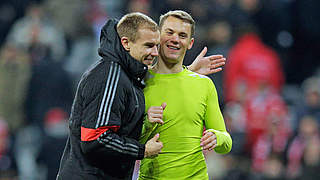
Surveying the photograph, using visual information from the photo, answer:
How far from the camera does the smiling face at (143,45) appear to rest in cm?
384

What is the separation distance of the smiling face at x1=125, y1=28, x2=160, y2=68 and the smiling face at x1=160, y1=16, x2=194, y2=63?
0.83 feet

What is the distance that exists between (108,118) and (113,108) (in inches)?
2.7

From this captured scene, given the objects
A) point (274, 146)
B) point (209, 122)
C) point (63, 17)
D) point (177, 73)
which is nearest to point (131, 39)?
point (177, 73)

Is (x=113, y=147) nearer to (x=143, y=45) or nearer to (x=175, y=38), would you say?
(x=143, y=45)

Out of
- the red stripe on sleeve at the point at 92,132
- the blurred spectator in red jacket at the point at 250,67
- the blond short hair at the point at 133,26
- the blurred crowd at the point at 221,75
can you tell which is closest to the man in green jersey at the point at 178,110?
the blond short hair at the point at 133,26

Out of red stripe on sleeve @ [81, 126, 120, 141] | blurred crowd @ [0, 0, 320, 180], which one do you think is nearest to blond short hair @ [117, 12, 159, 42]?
red stripe on sleeve @ [81, 126, 120, 141]

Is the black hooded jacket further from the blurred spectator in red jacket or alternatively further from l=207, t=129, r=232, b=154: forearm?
the blurred spectator in red jacket

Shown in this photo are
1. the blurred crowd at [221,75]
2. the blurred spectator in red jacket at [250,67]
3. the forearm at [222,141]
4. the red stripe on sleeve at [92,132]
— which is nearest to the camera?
the red stripe on sleeve at [92,132]

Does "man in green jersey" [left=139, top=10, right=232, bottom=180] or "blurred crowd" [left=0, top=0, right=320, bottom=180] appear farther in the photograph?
"blurred crowd" [left=0, top=0, right=320, bottom=180]

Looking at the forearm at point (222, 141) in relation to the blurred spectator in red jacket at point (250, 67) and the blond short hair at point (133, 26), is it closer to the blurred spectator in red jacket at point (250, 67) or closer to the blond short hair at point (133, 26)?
the blond short hair at point (133, 26)

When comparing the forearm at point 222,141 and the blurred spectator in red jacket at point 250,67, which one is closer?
the forearm at point 222,141

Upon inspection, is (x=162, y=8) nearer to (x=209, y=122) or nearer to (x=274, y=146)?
(x=274, y=146)

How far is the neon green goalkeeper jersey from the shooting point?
408cm

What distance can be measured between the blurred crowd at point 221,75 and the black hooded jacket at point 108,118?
3891mm
